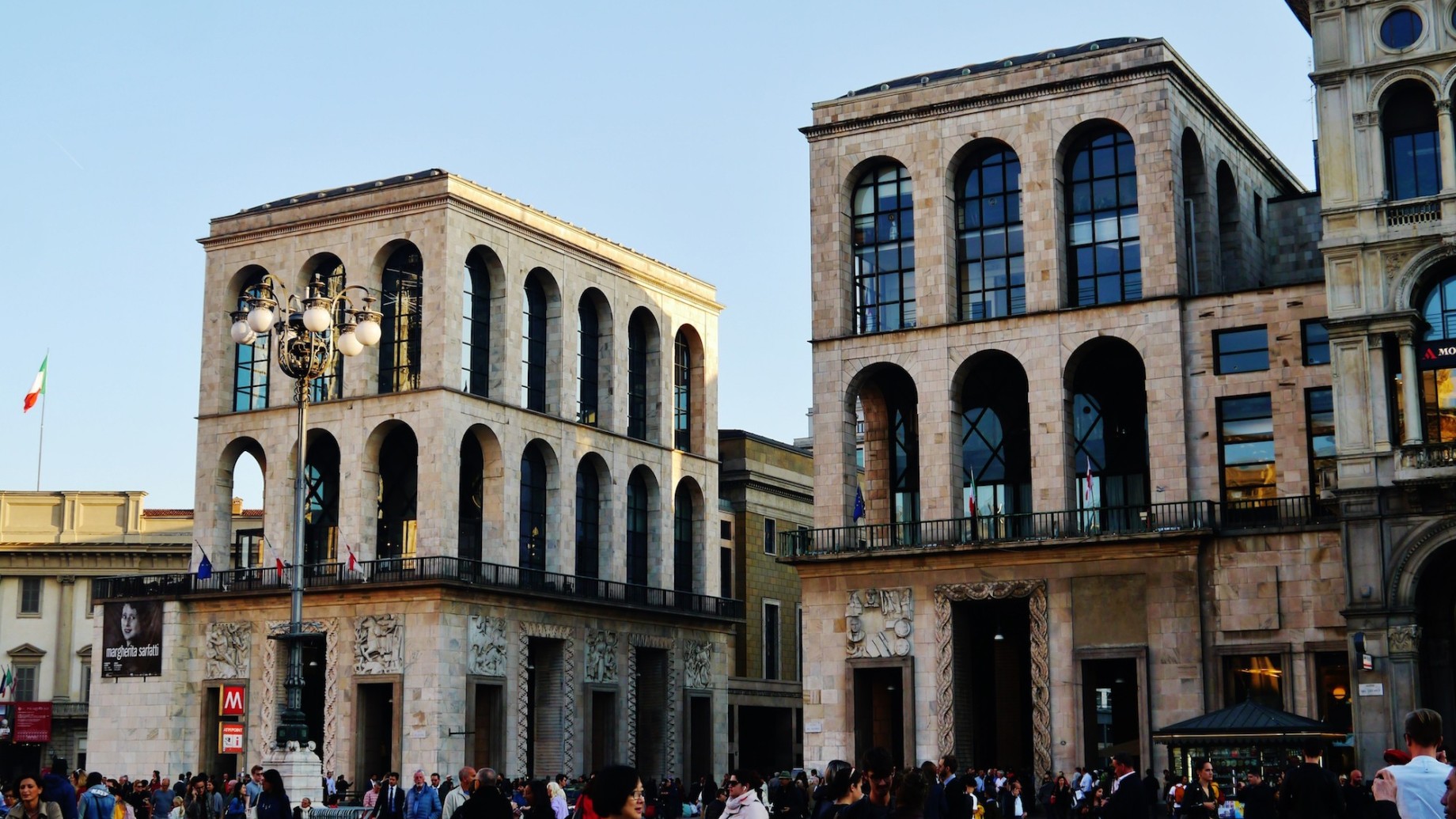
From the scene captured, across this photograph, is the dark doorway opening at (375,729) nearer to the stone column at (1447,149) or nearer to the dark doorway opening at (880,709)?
the dark doorway opening at (880,709)

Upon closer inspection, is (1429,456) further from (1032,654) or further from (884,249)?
(884,249)

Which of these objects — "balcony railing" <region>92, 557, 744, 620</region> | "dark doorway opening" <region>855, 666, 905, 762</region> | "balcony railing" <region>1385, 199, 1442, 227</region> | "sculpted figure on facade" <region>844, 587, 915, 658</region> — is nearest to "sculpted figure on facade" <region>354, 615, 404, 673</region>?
"balcony railing" <region>92, 557, 744, 620</region>

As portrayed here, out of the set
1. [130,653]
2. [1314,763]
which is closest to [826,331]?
[130,653]

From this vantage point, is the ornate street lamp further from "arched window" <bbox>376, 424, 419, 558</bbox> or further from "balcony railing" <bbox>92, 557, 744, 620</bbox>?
"arched window" <bbox>376, 424, 419, 558</bbox>

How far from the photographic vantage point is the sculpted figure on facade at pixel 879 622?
4644 cm

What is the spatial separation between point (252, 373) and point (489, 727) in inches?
596

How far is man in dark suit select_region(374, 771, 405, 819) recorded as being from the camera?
32500mm

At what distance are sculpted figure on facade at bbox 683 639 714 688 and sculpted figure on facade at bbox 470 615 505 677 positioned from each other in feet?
33.0

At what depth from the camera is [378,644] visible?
5553cm

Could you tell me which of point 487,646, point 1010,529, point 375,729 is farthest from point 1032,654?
point 375,729

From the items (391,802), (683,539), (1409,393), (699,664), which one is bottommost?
(391,802)

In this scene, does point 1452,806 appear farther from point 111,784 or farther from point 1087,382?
point 1087,382

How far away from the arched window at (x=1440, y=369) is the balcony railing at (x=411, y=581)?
28.0 meters

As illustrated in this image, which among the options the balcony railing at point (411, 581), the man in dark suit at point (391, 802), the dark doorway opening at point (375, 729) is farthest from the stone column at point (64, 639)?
the man in dark suit at point (391, 802)
